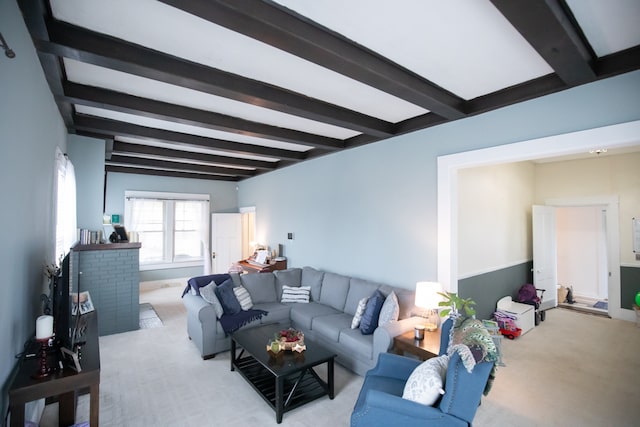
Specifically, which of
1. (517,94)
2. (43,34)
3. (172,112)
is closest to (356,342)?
(517,94)

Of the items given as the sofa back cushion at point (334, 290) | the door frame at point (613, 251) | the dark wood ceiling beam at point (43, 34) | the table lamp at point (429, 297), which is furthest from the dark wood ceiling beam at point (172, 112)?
the door frame at point (613, 251)

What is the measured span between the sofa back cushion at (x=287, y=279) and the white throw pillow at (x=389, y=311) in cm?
194

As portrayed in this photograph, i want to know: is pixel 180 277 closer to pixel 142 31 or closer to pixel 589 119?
pixel 142 31

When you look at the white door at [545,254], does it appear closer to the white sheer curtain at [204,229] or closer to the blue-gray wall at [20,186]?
the blue-gray wall at [20,186]

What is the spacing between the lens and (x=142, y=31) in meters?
1.97

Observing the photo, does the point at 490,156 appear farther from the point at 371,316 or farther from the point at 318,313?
the point at 318,313

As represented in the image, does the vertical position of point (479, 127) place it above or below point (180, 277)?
above

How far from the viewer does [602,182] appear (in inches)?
215

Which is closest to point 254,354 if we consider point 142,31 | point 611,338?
point 142,31

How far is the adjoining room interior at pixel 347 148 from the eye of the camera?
1.81m

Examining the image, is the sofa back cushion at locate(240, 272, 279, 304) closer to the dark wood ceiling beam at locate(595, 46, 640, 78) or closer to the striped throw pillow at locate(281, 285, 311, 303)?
the striped throw pillow at locate(281, 285, 311, 303)

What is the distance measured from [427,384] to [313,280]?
310cm

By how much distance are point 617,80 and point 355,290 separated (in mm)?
3280

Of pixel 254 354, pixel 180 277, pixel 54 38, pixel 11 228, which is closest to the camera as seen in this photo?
pixel 11 228
